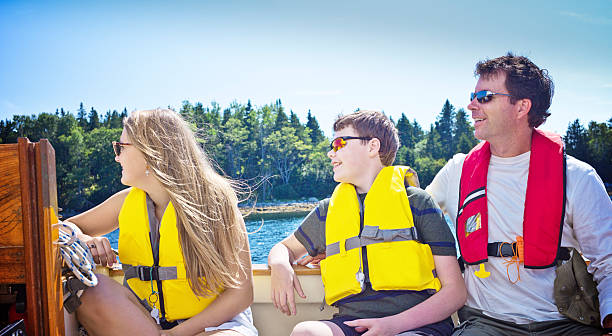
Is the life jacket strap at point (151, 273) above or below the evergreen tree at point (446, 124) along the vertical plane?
below

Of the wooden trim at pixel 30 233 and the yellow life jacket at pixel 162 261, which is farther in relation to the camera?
the yellow life jacket at pixel 162 261

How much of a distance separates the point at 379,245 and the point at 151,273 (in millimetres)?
1045

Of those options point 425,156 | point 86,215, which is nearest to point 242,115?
point 425,156

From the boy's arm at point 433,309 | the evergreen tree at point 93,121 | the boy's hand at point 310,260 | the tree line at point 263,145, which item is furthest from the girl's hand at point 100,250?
the evergreen tree at point 93,121

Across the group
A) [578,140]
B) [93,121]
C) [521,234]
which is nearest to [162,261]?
[521,234]

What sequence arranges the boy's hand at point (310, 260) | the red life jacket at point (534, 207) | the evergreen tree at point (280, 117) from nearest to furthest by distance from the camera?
the red life jacket at point (534, 207) → the boy's hand at point (310, 260) → the evergreen tree at point (280, 117)

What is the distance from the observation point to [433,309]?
199cm

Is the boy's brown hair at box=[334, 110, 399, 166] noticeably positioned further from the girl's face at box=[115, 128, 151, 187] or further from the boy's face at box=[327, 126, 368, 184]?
the girl's face at box=[115, 128, 151, 187]

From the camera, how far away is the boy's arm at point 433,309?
1.93 metres

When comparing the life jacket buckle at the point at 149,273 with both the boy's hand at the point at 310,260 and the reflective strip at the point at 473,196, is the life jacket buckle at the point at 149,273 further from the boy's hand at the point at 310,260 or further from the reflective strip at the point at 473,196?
the reflective strip at the point at 473,196

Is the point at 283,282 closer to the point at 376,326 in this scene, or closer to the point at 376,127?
the point at 376,326

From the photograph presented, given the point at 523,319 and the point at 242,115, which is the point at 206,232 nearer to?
→ the point at 523,319

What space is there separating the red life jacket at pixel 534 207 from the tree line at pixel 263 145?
157ft

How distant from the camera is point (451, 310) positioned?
6.71 ft
